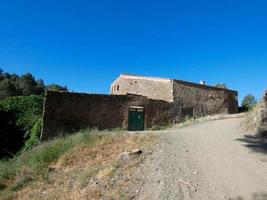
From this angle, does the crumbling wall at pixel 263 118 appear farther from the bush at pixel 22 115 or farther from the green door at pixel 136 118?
the bush at pixel 22 115

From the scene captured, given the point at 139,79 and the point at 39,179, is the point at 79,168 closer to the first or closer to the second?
the point at 39,179

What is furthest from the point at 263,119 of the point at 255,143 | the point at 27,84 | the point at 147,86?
the point at 27,84

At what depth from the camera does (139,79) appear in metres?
25.4

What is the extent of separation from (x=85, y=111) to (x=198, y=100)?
35.7 feet

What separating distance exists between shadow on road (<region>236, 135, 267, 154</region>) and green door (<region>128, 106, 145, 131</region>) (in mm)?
7594

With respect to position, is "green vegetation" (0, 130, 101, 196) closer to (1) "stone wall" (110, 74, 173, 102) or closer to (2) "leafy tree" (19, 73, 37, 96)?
(1) "stone wall" (110, 74, 173, 102)

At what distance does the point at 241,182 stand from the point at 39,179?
18.5ft

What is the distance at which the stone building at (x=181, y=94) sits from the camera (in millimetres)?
23125

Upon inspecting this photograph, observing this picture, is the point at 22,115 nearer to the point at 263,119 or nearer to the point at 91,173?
the point at 91,173

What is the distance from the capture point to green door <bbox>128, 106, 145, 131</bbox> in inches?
734

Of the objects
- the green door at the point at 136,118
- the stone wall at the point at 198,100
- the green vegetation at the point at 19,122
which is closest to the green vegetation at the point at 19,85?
the green vegetation at the point at 19,122

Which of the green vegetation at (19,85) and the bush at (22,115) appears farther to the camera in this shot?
the green vegetation at (19,85)

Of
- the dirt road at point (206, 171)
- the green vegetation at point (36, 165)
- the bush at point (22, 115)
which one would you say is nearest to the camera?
the dirt road at point (206, 171)

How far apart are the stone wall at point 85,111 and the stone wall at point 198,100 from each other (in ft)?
13.3
